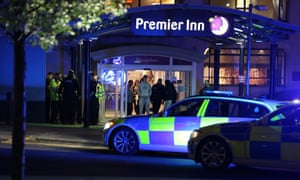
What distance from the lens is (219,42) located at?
20688 mm

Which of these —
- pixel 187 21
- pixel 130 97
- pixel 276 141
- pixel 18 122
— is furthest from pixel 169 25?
pixel 18 122

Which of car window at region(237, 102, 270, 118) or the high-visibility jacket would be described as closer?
car window at region(237, 102, 270, 118)

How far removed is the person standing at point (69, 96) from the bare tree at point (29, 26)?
12978mm

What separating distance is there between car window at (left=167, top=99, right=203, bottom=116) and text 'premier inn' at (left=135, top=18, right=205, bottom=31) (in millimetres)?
5060

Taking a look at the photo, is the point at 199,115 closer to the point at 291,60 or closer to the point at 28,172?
the point at 28,172

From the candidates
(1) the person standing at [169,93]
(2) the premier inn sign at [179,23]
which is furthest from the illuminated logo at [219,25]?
(1) the person standing at [169,93]

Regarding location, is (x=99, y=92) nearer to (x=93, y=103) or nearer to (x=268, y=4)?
(x=93, y=103)

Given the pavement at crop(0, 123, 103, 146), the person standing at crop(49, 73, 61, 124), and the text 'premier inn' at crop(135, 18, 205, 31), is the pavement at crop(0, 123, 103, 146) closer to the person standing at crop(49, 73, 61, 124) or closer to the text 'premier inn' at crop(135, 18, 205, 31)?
the person standing at crop(49, 73, 61, 124)

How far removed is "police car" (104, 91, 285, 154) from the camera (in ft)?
39.5

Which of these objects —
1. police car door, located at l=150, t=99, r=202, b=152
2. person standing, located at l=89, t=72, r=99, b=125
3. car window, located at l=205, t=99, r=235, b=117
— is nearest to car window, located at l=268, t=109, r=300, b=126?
car window, located at l=205, t=99, r=235, b=117

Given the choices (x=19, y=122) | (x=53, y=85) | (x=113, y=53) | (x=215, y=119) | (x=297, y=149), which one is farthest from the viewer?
(x=113, y=53)

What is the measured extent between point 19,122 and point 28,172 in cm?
447

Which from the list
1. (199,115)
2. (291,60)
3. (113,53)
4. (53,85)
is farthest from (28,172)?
(291,60)

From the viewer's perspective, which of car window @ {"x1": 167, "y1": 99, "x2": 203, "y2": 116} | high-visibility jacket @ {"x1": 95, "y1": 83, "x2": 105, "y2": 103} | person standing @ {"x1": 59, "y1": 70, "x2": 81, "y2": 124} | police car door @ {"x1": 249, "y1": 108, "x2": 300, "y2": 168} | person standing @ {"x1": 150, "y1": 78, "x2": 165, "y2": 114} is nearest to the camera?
police car door @ {"x1": 249, "y1": 108, "x2": 300, "y2": 168}
